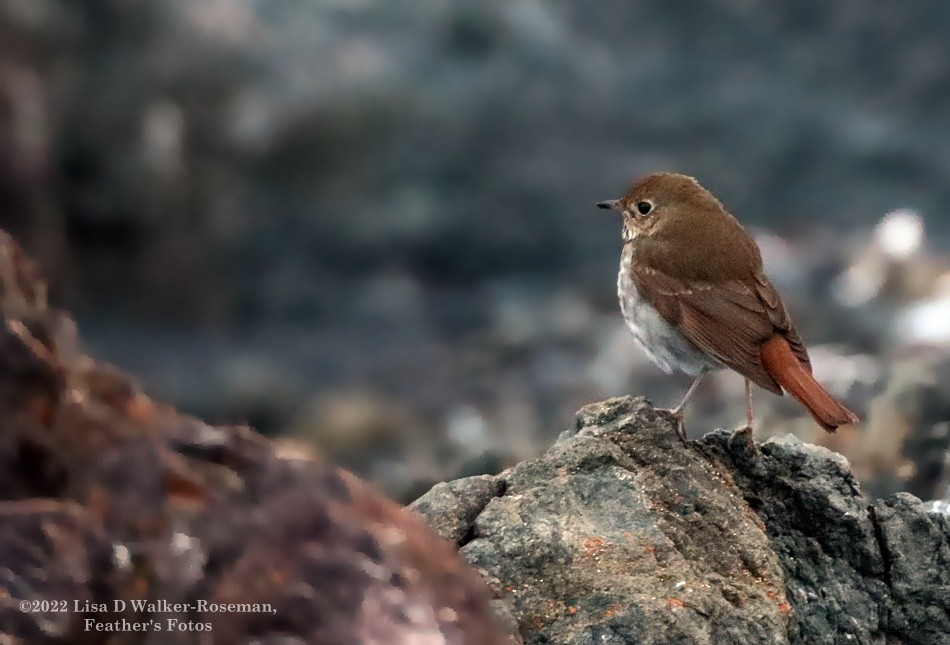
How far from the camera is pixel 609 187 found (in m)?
12.0

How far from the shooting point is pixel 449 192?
11.5 metres

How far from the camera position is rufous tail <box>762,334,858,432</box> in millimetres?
3785

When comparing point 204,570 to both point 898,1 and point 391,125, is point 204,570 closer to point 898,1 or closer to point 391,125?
point 391,125

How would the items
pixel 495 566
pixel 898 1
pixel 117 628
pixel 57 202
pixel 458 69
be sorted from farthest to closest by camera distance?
pixel 898 1 < pixel 458 69 < pixel 57 202 < pixel 495 566 < pixel 117 628

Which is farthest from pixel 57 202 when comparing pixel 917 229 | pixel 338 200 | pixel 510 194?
pixel 917 229

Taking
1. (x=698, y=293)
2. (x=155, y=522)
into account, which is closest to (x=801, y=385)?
(x=698, y=293)

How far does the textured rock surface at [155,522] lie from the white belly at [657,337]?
3095mm

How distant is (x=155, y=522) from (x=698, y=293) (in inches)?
130

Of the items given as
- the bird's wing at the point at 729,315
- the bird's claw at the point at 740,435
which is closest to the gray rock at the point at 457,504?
the bird's claw at the point at 740,435

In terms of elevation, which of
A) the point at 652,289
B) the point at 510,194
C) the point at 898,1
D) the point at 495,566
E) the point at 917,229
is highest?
the point at 898,1

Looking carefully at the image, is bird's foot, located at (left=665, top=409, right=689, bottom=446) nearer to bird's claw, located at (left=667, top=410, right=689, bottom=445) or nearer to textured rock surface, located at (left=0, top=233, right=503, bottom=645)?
bird's claw, located at (left=667, top=410, right=689, bottom=445)

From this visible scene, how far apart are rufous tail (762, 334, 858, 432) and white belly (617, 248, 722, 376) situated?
223 millimetres

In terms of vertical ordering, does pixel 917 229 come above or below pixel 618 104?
below

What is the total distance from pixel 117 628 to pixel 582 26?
12.5m
